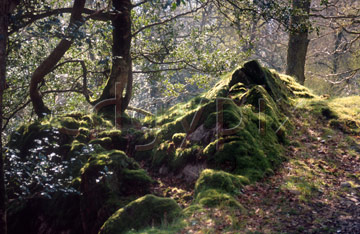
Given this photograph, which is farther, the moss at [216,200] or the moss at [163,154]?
the moss at [163,154]

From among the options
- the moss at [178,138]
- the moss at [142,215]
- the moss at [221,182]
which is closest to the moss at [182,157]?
the moss at [178,138]

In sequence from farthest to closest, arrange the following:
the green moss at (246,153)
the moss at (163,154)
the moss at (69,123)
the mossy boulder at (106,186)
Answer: the moss at (69,123) → the moss at (163,154) → the green moss at (246,153) → the mossy boulder at (106,186)

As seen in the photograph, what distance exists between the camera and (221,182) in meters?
5.75

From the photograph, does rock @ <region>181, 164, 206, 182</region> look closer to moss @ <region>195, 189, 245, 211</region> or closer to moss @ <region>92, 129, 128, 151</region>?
moss @ <region>195, 189, 245, 211</region>

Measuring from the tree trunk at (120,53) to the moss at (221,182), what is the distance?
5454mm

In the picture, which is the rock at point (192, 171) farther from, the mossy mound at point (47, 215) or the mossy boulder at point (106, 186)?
the mossy mound at point (47, 215)

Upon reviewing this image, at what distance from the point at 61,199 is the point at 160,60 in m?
7.65

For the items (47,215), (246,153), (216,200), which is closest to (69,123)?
(47,215)

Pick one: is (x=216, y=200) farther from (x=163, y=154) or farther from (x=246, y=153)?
(x=163, y=154)

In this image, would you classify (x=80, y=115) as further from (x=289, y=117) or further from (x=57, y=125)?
(x=289, y=117)

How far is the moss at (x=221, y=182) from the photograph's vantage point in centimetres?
569

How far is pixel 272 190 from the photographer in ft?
19.2

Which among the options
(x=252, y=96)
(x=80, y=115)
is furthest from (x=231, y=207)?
(x=80, y=115)

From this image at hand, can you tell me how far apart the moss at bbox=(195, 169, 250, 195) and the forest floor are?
146 millimetres
